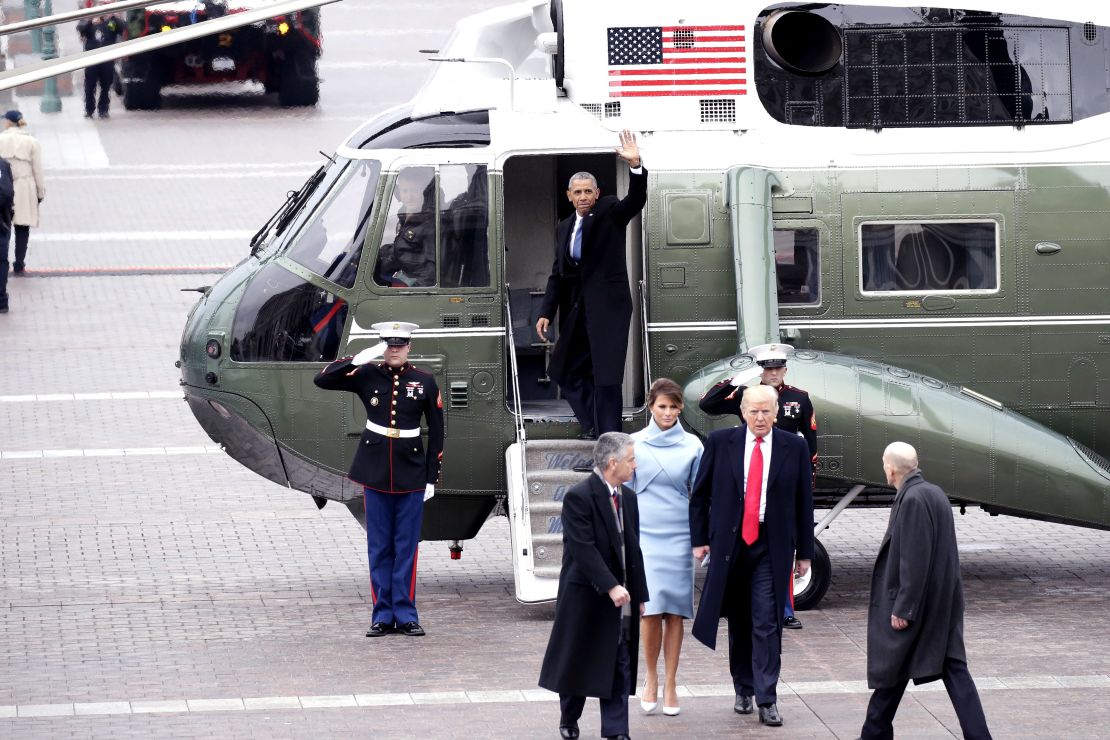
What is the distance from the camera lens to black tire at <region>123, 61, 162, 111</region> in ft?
108

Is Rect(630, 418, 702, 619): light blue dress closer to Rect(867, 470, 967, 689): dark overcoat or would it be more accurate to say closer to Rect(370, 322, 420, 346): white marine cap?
Rect(867, 470, 967, 689): dark overcoat

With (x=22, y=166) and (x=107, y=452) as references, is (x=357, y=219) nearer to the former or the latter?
(x=107, y=452)

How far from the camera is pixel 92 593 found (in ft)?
41.1

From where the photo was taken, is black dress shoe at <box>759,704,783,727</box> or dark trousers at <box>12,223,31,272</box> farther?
dark trousers at <box>12,223,31,272</box>

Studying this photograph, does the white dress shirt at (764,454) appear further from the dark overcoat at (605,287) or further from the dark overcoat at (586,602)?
the dark overcoat at (605,287)

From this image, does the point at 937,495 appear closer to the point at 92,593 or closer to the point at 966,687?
the point at 966,687

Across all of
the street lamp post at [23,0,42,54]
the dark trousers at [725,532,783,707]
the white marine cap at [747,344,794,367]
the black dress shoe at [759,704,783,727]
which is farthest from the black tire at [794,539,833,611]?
the street lamp post at [23,0,42,54]

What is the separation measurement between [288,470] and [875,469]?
12.6ft

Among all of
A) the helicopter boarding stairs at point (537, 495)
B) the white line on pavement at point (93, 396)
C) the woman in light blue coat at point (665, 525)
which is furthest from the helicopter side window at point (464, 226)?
the white line on pavement at point (93, 396)

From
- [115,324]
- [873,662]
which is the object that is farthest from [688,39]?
[115,324]

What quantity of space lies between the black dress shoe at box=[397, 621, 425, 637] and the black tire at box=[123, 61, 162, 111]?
23.2 metres

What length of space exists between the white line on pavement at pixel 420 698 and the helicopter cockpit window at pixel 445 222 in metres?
3.17

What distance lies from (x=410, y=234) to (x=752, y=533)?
369 centimetres

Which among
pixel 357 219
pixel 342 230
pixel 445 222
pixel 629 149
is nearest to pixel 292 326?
pixel 342 230
